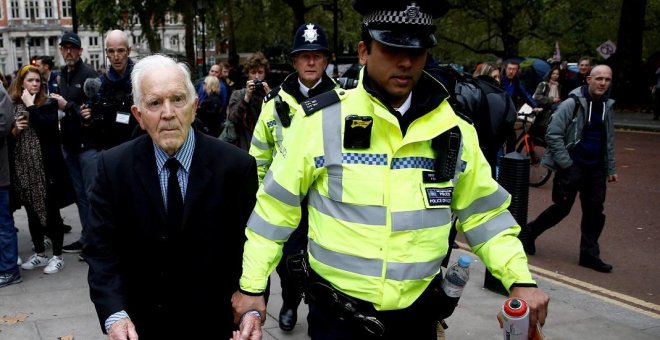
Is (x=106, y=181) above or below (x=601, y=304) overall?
above

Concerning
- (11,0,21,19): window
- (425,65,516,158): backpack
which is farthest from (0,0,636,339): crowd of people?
(11,0,21,19): window

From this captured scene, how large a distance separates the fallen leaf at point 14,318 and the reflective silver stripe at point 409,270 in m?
3.77

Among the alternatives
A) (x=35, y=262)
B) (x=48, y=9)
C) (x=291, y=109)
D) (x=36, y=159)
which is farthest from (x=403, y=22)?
(x=48, y=9)

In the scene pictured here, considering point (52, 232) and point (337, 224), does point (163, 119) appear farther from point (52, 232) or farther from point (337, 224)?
point (52, 232)

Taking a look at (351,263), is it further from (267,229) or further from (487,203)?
(487,203)

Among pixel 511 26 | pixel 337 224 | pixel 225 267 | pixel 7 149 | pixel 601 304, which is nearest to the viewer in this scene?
pixel 337 224

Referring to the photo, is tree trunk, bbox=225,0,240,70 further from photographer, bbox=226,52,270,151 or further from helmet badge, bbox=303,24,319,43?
helmet badge, bbox=303,24,319,43

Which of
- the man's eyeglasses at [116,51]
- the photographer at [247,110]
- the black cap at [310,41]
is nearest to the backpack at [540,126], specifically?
the photographer at [247,110]

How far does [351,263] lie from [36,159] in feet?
16.1

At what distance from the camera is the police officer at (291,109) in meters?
4.82

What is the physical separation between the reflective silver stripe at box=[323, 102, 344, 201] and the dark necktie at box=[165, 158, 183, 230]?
0.56 meters

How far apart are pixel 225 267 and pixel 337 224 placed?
1.64 feet

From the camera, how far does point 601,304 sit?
5.79 m

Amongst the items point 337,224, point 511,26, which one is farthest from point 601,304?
point 511,26
